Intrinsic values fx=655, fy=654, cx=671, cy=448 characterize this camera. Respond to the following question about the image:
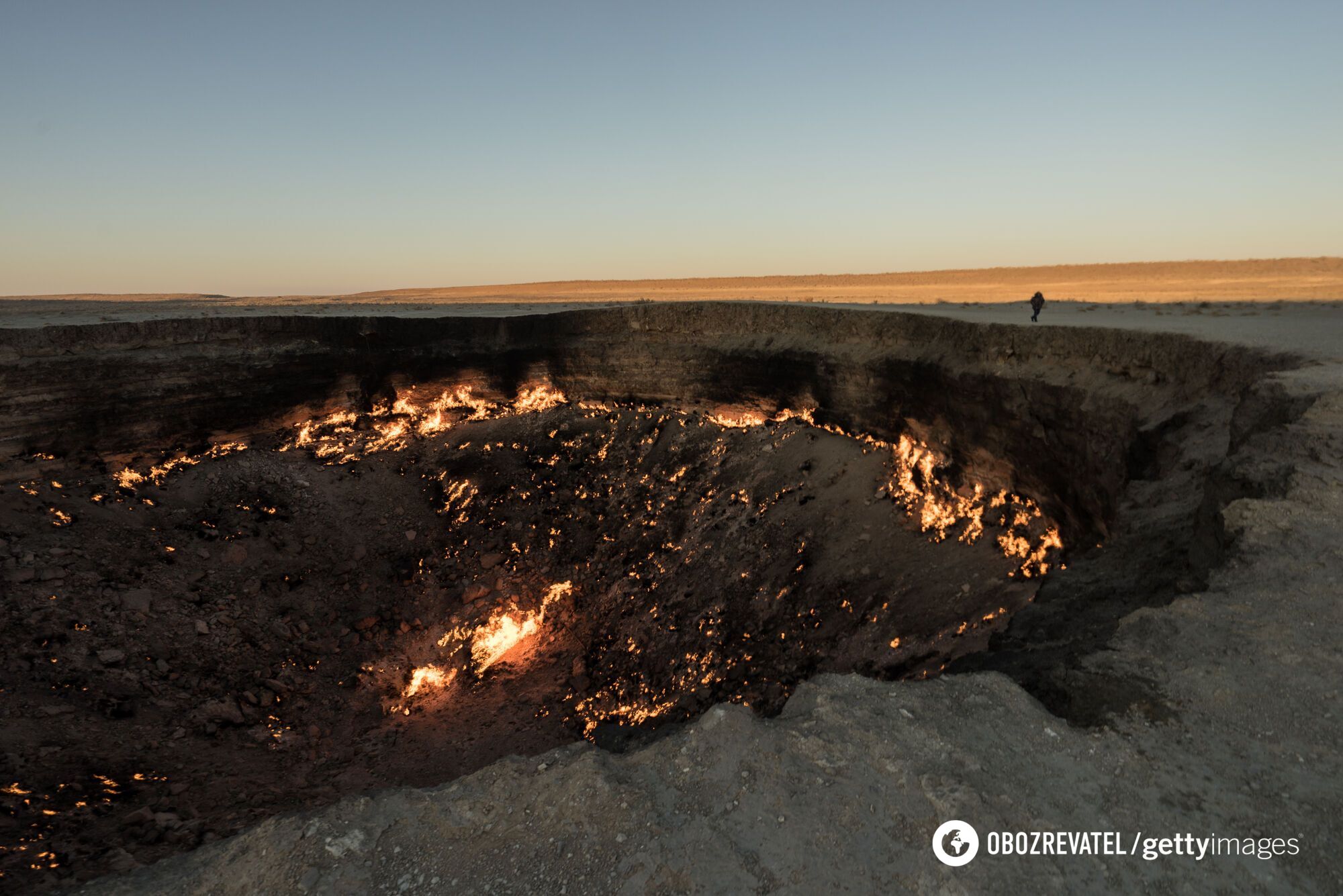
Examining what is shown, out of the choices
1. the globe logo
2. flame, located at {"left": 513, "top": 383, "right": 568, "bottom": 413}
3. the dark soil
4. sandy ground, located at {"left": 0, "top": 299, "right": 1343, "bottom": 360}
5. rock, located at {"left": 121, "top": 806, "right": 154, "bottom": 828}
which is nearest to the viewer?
the globe logo

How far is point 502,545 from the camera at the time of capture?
14984 mm

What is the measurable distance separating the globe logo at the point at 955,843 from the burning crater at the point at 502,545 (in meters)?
1.15

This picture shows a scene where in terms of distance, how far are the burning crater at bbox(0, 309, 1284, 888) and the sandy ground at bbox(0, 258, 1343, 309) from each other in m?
10.3

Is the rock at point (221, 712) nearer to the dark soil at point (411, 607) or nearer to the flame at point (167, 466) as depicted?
the dark soil at point (411, 607)

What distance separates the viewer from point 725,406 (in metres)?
17.4

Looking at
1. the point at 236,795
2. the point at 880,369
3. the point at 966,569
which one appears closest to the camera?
the point at 236,795

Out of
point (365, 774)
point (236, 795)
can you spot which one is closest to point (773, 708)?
point (365, 774)

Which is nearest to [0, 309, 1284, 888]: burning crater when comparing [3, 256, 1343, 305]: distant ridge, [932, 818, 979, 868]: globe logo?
[932, 818, 979, 868]: globe logo

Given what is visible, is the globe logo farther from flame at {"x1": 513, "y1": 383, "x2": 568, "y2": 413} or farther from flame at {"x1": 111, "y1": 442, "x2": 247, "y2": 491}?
flame at {"x1": 513, "y1": 383, "x2": 568, "y2": 413}

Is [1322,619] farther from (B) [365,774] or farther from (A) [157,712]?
(A) [157,712]

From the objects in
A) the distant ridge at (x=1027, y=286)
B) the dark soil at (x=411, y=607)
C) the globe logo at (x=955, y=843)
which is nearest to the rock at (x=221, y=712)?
the dark soil at (x=411, y=607)

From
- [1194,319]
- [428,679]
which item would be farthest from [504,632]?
[1194,319]

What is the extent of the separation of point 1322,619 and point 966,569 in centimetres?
687

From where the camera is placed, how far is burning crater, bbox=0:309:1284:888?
7.40 metres
